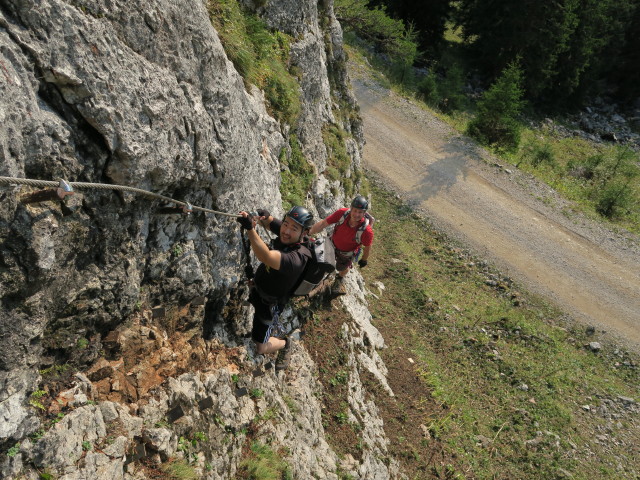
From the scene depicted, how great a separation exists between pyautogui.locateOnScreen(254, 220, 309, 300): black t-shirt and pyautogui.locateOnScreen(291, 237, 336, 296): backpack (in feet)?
0.31

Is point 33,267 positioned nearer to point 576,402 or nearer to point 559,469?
point 559,469

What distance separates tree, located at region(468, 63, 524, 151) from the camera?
27.3m

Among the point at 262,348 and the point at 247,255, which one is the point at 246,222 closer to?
the point at 247,255

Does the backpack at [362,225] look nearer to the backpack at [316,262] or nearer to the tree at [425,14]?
the backpack at [316,262]

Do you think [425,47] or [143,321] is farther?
[425,47]

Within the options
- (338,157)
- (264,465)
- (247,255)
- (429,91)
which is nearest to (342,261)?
(247,255)

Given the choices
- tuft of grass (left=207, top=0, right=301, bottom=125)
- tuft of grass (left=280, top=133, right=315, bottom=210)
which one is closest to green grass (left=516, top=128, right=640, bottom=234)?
tuft of grass (left=280, top=133, right=315, bottom=210)

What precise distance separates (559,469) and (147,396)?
38.8ft

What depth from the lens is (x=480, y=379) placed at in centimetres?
1425

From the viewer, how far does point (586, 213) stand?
75.5ft

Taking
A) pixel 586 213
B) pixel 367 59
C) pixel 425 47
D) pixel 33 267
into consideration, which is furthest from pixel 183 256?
pixel 425 47

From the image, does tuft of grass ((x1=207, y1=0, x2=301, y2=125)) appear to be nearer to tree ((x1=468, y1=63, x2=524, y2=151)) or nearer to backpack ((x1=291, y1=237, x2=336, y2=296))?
backpack ((x1=291, y1=237, x2=336, y2=296))

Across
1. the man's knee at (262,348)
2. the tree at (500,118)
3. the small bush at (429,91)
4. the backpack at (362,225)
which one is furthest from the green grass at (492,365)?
the small bush at (429,91)

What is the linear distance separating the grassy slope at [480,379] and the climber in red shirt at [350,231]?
1.41m
